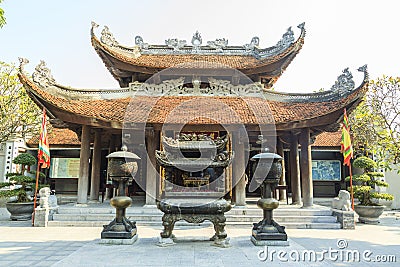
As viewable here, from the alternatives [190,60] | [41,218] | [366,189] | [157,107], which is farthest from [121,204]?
[190,60]

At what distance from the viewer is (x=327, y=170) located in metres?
15.3

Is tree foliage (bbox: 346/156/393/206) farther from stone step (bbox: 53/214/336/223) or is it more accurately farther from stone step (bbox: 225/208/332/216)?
stone step (bbox: 53/214/336/223)

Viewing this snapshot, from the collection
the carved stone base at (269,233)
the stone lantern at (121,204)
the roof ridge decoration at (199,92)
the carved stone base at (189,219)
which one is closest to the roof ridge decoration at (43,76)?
the roof ridge decoration at (199,92)

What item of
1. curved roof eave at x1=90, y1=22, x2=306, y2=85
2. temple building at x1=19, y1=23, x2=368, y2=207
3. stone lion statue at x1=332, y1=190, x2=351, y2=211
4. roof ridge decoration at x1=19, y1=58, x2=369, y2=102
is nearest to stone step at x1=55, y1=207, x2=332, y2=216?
stone lion statue at x1=332, y1=190, x2=351, y2=211

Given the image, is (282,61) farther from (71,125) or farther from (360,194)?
(71,125)

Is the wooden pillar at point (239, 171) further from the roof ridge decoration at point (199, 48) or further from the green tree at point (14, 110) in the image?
the green tree at point (14, 110)

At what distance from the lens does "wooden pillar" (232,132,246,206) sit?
32.3ft

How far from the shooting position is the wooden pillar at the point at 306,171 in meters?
9.78

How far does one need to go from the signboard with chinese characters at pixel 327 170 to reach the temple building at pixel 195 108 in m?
4.20

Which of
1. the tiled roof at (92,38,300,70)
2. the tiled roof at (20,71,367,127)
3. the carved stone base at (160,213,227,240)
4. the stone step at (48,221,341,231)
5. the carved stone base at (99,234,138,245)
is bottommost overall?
the stone step at (48,221,341,231)

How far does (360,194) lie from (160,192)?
24.4 feet

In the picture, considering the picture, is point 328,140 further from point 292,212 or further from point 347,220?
point 292,212

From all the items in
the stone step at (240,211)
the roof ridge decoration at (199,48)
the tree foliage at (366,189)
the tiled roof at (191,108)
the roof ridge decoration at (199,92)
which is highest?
the roof ridge decoration at (199,48)

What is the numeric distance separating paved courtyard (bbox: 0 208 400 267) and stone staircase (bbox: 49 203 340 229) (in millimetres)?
675
